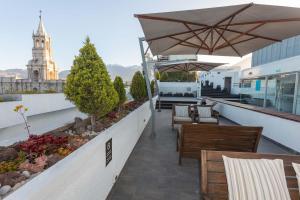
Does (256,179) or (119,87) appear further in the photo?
(119,87)

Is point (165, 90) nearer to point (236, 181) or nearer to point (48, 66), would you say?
point (236, 181)

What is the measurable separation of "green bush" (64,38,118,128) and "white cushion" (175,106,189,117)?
4036 millimetres

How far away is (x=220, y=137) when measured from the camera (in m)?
3.07

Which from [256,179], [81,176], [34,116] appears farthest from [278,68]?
[34,116]

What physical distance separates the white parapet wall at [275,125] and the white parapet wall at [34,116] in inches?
248

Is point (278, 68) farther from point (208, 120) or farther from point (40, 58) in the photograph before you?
point (40, 58)

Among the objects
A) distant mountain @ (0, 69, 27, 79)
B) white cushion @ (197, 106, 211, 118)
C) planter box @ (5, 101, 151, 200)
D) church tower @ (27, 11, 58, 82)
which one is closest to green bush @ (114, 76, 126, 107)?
planter box @ (5, 101, 151, 200)

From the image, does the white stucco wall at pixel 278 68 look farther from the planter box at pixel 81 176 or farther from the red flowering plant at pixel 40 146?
the red flowering plant at pixel 40 146

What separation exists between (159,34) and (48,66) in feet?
162

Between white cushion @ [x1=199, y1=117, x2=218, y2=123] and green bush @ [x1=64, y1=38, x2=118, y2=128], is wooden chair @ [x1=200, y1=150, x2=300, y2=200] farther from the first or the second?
white cushion @ [x1=199, y1=117, x2=218, y2=123]

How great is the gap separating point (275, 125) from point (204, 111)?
2121 mm

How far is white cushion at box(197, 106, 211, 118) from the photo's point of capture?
6.05 meters

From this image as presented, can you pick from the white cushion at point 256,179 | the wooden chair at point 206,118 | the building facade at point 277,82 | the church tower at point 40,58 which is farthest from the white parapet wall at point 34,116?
the church tower at point 40,58

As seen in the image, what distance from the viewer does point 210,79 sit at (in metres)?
23.0
